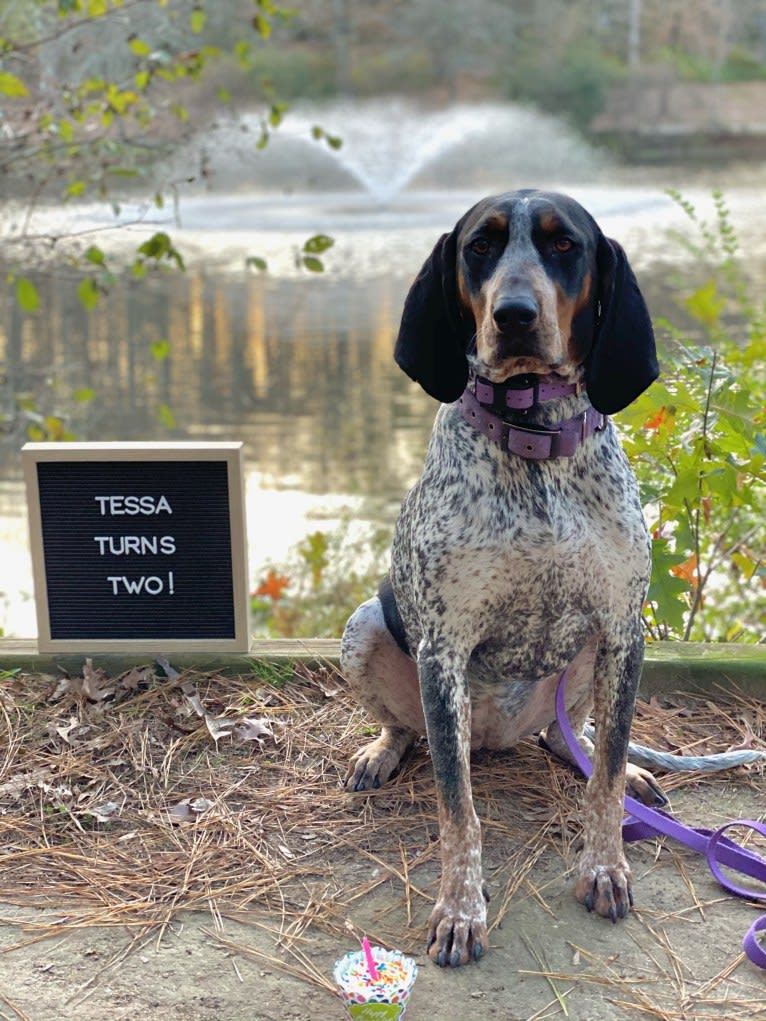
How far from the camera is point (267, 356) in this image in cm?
1070

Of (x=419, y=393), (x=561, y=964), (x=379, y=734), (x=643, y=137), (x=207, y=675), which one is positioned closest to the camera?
(x=561, y=964)

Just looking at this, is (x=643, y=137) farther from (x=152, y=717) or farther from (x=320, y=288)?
(x=152, y=717)

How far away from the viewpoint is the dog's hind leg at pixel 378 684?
3.27 metres

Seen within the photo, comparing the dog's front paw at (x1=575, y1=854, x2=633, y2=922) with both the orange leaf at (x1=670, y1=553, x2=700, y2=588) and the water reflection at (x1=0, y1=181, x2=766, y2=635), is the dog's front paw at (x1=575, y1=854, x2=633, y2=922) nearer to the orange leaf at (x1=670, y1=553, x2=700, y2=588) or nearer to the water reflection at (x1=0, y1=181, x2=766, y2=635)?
the orange leaf at (x1=670, y1=553, x2=700, y2=588)

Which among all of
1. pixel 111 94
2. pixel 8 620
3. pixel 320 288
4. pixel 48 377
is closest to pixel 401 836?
pixel 111 94

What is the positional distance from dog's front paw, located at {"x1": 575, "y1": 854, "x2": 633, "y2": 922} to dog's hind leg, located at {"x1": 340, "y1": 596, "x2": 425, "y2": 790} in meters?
0.65

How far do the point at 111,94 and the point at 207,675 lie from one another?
216 centimetres

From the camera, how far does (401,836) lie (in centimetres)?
318

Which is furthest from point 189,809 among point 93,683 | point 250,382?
point 250,382

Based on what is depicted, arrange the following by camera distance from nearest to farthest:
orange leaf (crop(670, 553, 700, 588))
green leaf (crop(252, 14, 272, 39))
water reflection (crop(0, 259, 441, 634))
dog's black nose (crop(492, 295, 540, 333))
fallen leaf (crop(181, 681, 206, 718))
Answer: dog's black nose (crop(492, 295, 540, 333)) < fallen leaf (crop(181, 681, 206, 718)) < orange leaf (crop(670, 553, 700, 588)) < green leaf (crop(252, 14, 272, 39)) < water reflection (crop(0, 259, 441, 634))

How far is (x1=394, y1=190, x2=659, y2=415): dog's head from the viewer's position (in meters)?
2.55

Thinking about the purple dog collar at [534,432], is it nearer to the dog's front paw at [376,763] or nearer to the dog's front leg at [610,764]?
the dog's front leg at [610,764]

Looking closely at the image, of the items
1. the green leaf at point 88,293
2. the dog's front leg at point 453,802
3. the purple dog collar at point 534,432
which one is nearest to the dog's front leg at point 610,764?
the dog's front leg at point 453,802

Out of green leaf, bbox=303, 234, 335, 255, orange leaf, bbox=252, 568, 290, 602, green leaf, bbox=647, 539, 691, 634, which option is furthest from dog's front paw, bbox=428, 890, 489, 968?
orange leaf, bbox=252, 568, 290, 602
